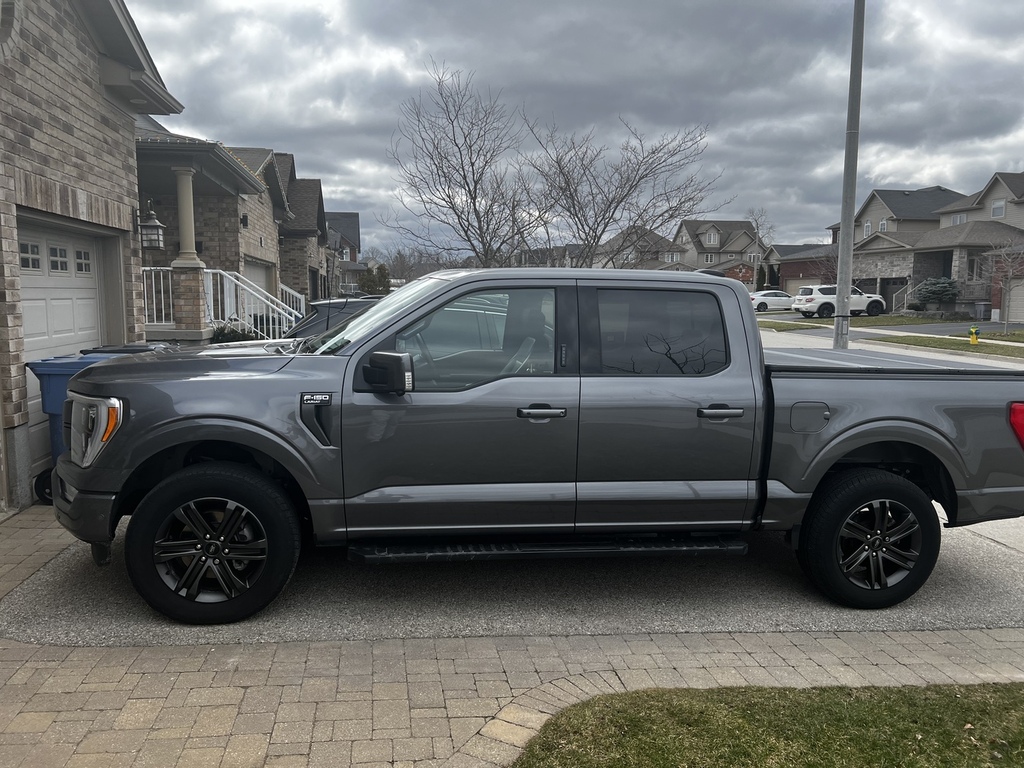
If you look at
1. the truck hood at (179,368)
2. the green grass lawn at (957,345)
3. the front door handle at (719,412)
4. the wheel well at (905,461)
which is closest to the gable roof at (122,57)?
the truck hood at (179,368)

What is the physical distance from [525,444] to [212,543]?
5.63ft

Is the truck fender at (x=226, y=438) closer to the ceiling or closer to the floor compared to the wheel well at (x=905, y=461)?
closer to the ceiling

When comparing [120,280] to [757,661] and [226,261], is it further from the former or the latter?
[226,261]

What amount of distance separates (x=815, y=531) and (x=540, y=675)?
6.25 ft

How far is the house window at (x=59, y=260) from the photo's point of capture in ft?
24.6

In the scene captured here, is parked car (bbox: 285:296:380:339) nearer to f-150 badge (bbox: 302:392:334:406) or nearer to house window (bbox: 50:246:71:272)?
house window (bbox: 50:246:71:272)

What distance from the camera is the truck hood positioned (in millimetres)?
4188

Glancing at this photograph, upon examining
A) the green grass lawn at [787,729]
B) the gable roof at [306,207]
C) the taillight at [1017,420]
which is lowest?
the green grass lawn at [787,729]

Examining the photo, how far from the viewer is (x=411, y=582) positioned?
4938 mm

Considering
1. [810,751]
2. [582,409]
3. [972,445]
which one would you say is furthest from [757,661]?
[972,445]

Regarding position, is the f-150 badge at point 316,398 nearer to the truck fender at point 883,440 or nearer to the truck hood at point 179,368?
the truck hood at point 179,368

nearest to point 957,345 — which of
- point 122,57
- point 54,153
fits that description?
point 122,57

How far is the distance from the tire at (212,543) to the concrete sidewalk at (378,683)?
30 cm

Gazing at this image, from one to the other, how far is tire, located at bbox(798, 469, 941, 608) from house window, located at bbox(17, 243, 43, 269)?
664 centimetres
